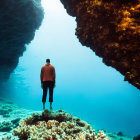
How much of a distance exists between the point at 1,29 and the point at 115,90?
203m

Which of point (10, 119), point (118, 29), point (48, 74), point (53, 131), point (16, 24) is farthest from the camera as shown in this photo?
point (16, 24)

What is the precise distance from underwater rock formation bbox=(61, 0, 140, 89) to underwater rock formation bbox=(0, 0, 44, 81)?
9.87 m

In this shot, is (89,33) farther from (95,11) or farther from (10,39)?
(10,39)

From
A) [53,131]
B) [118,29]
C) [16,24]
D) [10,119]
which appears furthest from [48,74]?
[16,24]

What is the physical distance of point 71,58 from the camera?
181750 millimetres

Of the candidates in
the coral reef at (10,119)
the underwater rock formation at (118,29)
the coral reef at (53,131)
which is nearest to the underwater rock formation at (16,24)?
the coral reef at (10,119)

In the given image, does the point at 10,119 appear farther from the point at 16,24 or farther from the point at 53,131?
the point at 16,24

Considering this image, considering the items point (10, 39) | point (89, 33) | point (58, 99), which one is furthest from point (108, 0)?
point (58, 99)

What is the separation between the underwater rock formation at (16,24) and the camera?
12.8 metres

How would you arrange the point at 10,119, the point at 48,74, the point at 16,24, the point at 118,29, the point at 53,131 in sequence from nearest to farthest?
the point at 53,131 < the point at 118,29 < the point at 48,74 < the point at 10,119 < the point at 16,24

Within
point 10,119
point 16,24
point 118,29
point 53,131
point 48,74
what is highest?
point 16,24

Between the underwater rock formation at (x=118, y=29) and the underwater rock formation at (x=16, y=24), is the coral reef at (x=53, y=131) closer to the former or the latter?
the underwater rock formation at (x=118, y=29)

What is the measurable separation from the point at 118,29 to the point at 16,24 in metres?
13.4

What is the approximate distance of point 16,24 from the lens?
47.6 ft
